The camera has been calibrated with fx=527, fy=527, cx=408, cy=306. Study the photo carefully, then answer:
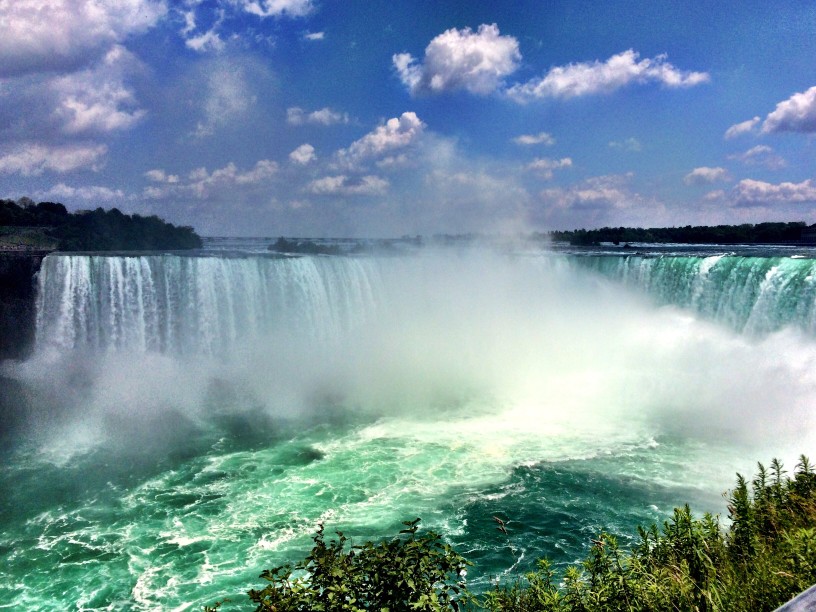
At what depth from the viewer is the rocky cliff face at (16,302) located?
66.4 feet

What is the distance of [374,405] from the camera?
19.1m

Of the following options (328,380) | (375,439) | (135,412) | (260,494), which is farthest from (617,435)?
(135,412)

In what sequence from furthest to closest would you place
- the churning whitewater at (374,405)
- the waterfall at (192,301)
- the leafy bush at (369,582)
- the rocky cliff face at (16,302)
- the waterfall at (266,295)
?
the rocky cliff face at (16,302)
the waterfall at (192,301)
the waterfall at (266,295)
the churning whitewater at (374,405)
the leafy bush at (369,582)

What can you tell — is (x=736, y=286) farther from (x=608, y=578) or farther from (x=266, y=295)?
(x=608, y=578)

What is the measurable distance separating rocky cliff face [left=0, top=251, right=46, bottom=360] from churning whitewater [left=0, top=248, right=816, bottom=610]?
0.70 meters

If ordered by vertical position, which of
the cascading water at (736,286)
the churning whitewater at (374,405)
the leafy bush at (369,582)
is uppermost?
the cascading water at (736,286)

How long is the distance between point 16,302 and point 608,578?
918 inches

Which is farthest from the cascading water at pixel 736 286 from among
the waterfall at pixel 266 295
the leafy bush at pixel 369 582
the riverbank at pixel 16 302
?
the riverbank at pixel 16 302

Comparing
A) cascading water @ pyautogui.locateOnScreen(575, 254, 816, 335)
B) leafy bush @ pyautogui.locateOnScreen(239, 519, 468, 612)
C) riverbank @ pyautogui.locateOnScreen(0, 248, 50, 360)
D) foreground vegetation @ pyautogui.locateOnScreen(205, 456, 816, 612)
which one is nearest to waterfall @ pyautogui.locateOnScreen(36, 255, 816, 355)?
cascading water @ pyautogui.locateOnScreen(575, 254, 816, 335)

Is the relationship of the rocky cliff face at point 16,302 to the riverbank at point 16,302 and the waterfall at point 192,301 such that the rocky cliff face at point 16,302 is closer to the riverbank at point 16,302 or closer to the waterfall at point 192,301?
the riverbank at point 16,302

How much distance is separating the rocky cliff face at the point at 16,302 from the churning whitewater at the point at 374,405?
2.31 feet

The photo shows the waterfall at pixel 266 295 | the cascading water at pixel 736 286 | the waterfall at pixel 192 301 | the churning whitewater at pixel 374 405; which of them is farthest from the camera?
the waterfall at pixel 192 301

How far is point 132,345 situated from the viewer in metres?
20.5

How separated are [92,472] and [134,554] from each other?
4.87 m
